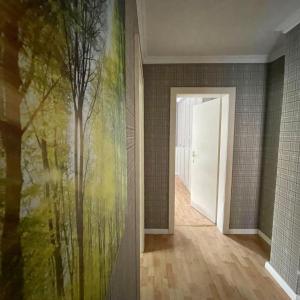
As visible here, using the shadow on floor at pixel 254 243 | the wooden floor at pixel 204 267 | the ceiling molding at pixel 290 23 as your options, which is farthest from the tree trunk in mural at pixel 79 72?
the shadow on floor at pixel 254 243

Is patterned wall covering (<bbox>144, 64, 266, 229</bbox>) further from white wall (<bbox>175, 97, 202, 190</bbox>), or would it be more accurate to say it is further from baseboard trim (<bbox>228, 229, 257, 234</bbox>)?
white wall (<bbox>175, 97, 202, 190</bbox>)

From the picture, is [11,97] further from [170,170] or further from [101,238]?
[170,170]

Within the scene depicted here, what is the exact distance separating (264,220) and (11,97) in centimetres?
310

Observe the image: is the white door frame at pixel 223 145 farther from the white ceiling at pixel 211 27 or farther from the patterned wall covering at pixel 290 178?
the patterned wall covering at pixel 290 178

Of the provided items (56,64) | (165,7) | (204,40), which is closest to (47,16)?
(56,64)

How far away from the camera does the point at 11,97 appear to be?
176 mm

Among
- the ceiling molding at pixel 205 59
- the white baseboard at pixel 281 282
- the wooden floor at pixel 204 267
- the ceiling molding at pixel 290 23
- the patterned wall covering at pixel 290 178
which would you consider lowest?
the wooden floor at pixel 204 267

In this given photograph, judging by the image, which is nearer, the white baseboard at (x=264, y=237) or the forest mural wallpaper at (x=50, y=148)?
the forest mural wallpaper at (x=50, y=148)

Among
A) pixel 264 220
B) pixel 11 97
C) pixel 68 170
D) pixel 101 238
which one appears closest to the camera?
pixel 11 97

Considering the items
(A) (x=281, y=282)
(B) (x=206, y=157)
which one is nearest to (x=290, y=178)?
(A) (x=281, y=282)

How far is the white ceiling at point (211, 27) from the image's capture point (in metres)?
1.62

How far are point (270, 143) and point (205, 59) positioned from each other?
4.31 feet

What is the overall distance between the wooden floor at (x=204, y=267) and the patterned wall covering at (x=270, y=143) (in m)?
0.39

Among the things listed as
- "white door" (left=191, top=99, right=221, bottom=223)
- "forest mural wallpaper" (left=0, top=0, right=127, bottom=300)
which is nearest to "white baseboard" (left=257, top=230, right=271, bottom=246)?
"white door" (left=191, top=99, right=221, bottom=223)
